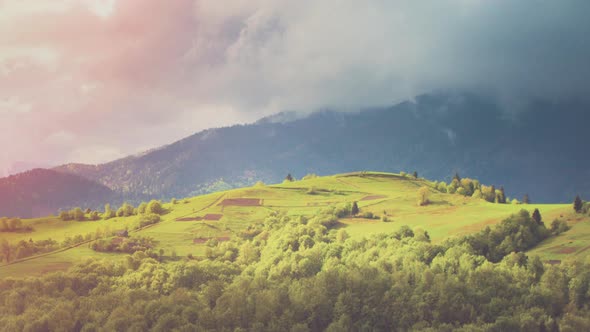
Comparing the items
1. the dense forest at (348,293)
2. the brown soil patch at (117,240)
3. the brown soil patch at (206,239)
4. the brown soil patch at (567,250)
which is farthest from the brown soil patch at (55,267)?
the brown soil patch at (567,250)

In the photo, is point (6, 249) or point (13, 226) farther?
point (13, 226)

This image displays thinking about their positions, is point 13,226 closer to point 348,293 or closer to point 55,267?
point 55,267

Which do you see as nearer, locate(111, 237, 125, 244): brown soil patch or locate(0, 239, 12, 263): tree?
locate(0, 239, 12, 263): tree

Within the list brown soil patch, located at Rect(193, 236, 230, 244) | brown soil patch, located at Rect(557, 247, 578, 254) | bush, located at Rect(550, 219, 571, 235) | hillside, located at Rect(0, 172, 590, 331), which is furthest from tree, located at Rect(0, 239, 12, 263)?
bush, located at Rect(550, 219, 571, 235)

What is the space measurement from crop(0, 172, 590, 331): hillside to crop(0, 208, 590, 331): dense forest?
31 centimetres

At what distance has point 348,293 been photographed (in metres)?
112

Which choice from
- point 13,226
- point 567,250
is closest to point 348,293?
point 567,250

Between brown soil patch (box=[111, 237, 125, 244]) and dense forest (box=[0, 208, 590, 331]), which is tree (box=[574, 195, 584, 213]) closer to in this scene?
dense forest (box=[0, 208, 590, 331])

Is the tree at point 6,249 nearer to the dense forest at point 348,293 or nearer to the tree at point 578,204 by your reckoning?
the dense forest at point 348,293

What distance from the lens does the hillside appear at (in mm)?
99062

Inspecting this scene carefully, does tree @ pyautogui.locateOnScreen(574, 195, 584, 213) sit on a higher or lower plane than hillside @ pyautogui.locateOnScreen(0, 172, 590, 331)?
higher

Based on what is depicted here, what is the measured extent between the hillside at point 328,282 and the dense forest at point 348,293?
311 mm

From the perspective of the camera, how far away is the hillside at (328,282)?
325 ft

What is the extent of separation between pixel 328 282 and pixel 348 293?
950 cm
